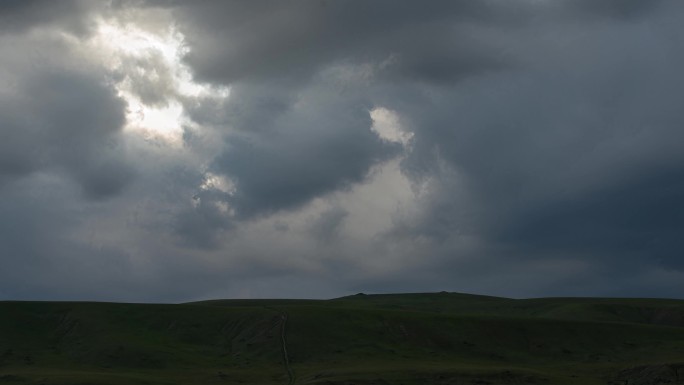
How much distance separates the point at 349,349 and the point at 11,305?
74.2m

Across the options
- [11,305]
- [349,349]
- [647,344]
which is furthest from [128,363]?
[647,344]

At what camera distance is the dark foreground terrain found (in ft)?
409

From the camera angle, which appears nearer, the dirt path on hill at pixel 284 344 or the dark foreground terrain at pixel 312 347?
the dark foreground terrain at pixel 312 347

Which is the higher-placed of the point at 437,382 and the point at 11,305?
the point at 11,305

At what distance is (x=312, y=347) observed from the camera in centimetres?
14700

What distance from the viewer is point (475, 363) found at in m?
141

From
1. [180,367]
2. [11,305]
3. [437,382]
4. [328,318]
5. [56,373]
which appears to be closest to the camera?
[437,382]

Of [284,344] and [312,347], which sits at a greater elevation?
[284,344]

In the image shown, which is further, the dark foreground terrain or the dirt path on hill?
the dirt path on hill

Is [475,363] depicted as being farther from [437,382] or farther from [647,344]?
[647,344]

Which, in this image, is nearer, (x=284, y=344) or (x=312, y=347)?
(x=312, y=347)

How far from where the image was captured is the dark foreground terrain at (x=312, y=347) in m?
125

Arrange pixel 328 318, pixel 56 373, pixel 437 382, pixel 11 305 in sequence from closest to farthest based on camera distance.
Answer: pixel 437 382
pixel 56 373
pixel 328 318
pixel 11 305

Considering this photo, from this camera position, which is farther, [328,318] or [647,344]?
[328,318]
